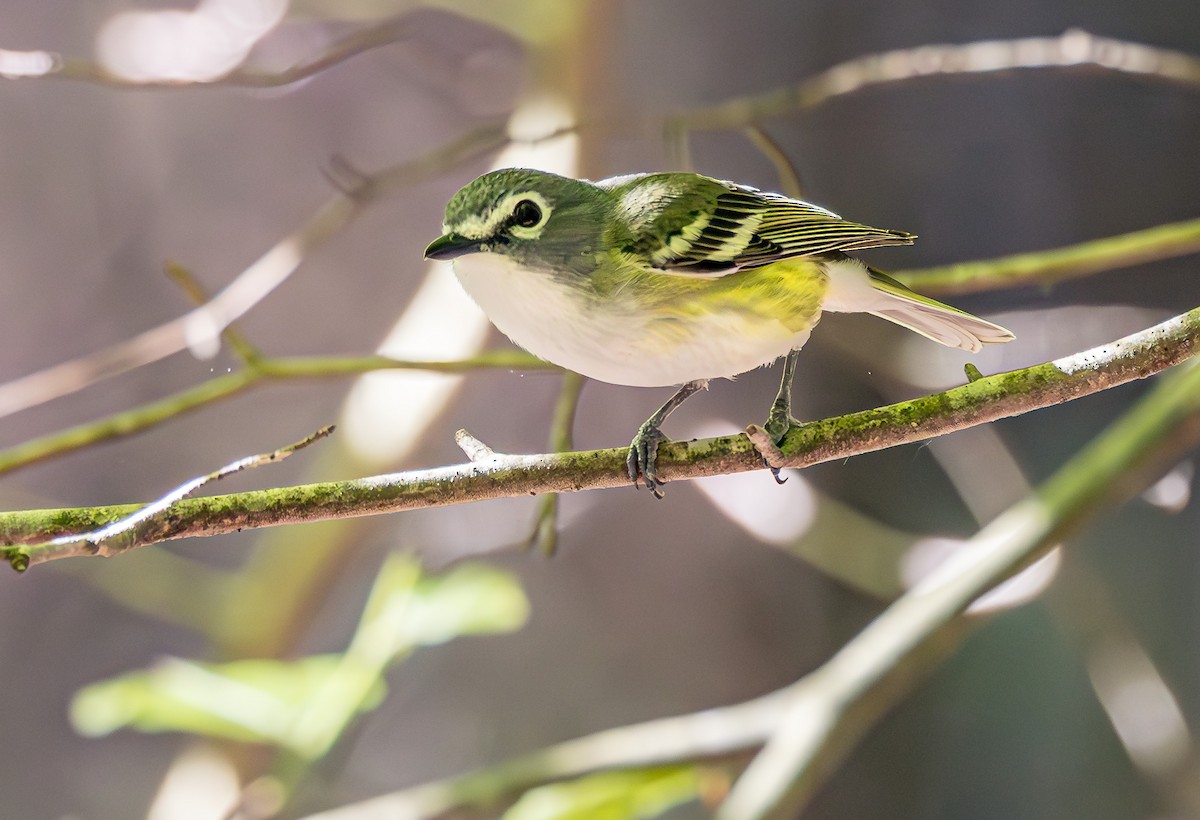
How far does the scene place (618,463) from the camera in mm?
559

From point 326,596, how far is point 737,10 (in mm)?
1014

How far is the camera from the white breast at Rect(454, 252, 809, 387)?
0.50 m

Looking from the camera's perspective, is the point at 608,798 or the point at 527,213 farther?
the point at 608,798

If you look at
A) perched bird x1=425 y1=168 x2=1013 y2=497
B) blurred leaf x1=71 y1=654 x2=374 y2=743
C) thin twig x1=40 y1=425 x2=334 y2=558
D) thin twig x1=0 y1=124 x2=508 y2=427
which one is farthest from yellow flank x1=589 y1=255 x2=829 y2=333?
blurred leaf x1=71 y1=654 x2=374 y2=743

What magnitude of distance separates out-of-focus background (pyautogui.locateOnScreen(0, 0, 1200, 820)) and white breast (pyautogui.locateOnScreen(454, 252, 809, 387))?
61 cm

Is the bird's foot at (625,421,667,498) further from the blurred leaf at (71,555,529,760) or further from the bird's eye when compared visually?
the blurred leaf at (71,555,529,760)

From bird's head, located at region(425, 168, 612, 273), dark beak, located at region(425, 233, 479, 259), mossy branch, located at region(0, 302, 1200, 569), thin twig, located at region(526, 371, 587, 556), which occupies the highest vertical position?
thin twig, located at region(526, 371, 587, 556)

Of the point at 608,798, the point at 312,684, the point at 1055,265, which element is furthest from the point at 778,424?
the point at 312,684

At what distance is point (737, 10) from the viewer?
1397 mm

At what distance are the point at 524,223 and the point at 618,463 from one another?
0.15m

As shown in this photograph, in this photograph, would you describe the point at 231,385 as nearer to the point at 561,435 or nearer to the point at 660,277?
the point at 561,435

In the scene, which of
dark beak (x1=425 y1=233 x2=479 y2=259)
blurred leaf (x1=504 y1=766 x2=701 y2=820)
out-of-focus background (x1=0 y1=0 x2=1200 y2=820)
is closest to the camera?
dark beak (x1=425 y1=233 x2=479 y2=259)

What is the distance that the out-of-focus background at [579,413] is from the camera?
1.21m

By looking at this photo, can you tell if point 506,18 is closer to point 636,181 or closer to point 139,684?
point 636,181
